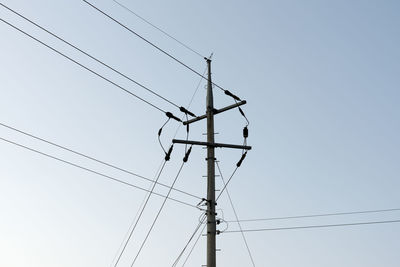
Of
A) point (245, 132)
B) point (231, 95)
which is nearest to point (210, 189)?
point (245, 132)

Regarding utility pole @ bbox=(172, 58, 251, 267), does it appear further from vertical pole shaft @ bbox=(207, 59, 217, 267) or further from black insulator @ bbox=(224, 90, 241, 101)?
black insulator @ bbox=(224, 90, 241, 101)

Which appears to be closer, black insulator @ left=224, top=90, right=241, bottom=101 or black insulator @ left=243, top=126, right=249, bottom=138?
black insulator @ left=243, top=126, right=249, bottom=138

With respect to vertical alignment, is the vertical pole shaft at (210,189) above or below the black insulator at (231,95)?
below

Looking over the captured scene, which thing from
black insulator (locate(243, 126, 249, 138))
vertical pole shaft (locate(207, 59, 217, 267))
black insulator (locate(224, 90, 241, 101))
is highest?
black insulator (locate(224, 90, 241, 101))

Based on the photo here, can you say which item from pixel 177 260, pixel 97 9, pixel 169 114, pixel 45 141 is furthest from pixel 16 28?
pixel 177 260

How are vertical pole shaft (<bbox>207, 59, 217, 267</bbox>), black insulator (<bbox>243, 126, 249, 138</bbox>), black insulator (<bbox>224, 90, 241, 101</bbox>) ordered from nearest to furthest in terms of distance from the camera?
vertical pole shaft (<bbox>207, 59, 217, 267</bbox>) → black insulator (<bbox>243, 126, 249, 138</bbox>) → black insulator (<bbox>224, 90, 241, 101</bbox>)

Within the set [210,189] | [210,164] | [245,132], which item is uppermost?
[245,132]

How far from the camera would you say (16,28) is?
11.6 metres

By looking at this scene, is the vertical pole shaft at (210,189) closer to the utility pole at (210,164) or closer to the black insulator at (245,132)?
the utility pole at (210,164)

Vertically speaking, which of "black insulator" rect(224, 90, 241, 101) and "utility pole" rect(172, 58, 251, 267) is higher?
"black insulator" rect(224, 90, 241, 101)

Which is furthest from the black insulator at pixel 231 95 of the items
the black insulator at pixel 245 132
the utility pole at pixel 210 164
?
the black insulator at pixel 245 132

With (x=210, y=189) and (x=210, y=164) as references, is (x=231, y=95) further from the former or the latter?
(x=210, y=189)

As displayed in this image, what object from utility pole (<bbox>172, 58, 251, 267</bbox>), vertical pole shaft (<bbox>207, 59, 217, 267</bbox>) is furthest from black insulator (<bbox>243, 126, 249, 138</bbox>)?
vertical pole shaft (<bbox>207, 59, 217, 267</bbox>)

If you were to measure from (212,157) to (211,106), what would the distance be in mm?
2085
